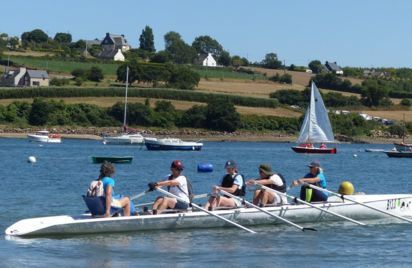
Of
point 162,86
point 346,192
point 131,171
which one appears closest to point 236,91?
point 162,86

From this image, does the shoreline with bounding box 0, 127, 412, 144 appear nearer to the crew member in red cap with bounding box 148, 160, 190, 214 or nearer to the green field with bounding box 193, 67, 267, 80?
the green field with bounding box 193, 67, 267, 80

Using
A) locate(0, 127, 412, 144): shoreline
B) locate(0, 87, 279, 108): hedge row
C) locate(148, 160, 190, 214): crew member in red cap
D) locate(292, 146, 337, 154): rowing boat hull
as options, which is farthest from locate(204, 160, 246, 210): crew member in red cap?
locate(0, 87, 279, 108): hedge row

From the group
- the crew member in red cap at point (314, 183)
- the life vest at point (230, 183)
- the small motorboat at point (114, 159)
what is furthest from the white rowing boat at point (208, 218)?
the small motorboat at point (114, 159)

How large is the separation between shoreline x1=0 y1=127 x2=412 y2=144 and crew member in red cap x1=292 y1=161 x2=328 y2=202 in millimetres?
87429

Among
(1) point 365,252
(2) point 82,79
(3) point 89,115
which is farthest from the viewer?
(2) point 82,79

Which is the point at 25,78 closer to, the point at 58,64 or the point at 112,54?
the point at 58,64

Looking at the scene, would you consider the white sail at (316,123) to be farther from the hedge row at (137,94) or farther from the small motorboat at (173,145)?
the hedge row at (137,94)

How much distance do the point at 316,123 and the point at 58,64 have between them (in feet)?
236

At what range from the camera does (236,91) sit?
14025cm

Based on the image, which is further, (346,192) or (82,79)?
(82,79)

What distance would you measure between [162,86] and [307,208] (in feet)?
372

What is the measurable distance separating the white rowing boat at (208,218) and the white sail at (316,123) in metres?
57.5

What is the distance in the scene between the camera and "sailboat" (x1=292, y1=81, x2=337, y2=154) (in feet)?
283

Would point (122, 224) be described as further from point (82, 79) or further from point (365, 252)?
point (82, 79)
